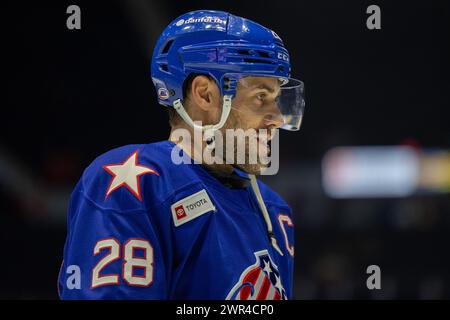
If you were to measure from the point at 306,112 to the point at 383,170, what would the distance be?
1504mm

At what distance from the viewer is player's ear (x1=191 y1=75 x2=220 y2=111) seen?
6.17 ft

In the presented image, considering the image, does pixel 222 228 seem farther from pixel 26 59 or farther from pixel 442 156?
pixel 442 156

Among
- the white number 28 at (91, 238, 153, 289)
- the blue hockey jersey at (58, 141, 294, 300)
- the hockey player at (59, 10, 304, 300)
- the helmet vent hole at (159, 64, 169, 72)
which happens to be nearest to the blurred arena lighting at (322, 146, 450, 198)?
the hockey player at (59, 10, 304, 300)

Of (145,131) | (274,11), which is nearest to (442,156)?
(274,11)

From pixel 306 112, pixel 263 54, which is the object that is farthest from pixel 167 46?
pixel 306 112

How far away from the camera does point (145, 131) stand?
4418mm

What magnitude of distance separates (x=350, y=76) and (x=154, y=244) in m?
5.43

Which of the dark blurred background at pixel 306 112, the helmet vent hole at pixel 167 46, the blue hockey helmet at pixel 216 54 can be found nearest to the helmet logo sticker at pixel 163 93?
the blue hockey helmet at pixel 216 54

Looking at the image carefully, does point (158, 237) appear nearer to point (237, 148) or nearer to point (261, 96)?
point (237, 148)

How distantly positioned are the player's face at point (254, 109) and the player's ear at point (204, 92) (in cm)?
6

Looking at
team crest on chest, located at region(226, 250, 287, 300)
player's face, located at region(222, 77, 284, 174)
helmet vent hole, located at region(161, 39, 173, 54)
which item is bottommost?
team crest on chest, located at region(226, 250, 287, 300)

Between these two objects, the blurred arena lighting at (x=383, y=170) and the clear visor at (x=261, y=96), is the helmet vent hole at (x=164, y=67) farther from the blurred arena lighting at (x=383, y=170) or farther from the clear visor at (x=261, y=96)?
the blurred arena lighting at (x=383, y=170)

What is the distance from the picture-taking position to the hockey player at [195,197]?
1.58m

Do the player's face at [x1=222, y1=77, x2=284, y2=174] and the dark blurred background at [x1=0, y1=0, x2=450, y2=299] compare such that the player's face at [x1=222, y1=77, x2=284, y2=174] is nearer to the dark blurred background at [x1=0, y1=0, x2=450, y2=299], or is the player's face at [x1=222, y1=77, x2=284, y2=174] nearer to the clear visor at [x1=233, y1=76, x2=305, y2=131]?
the clear visor at [x1=233, y1=76, x2=305, y2=131]
